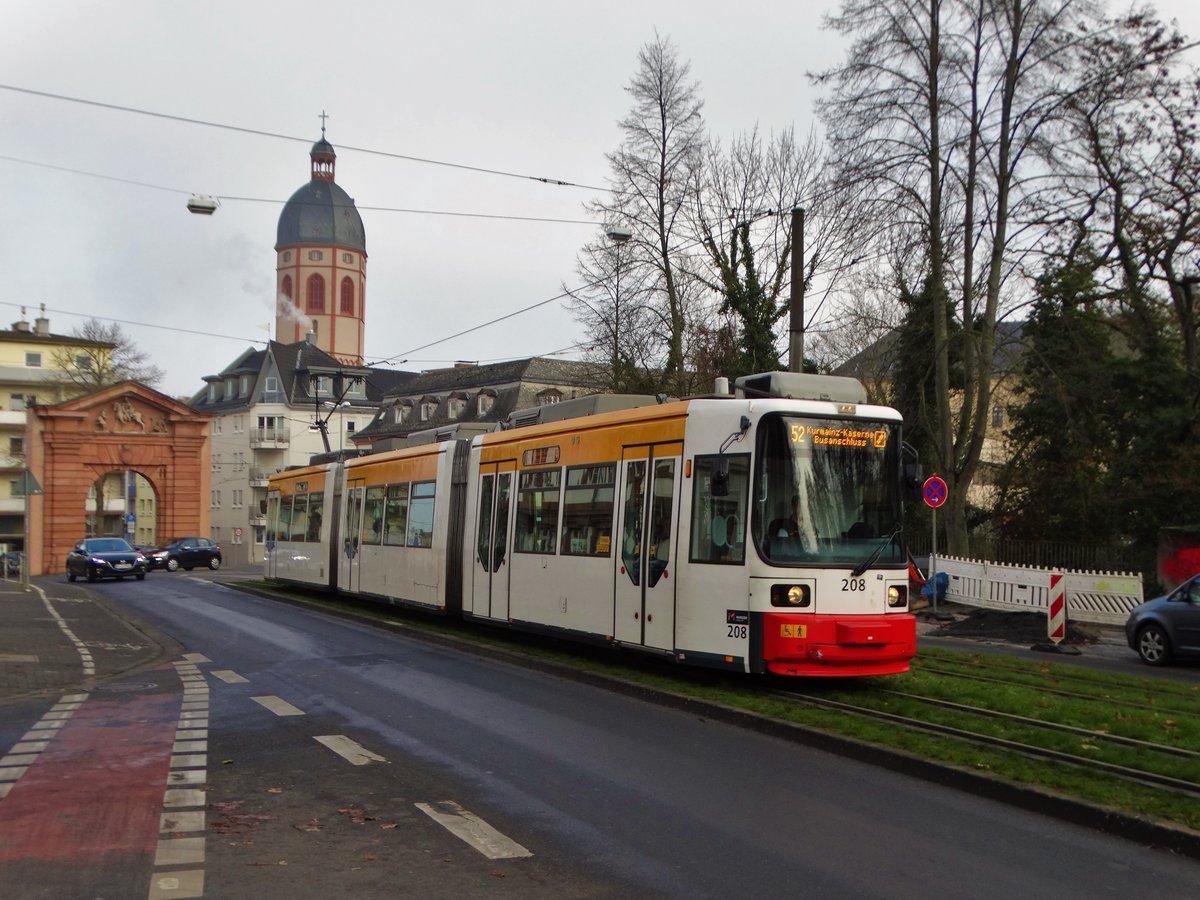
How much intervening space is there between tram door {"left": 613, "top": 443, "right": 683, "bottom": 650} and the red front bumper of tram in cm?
158

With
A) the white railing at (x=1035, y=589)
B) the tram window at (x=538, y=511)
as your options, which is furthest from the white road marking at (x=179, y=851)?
the white railing at (x=1035, y=589)

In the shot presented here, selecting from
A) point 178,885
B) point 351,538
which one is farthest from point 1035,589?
point 178,885

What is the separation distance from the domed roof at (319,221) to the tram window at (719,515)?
11236 centimetres

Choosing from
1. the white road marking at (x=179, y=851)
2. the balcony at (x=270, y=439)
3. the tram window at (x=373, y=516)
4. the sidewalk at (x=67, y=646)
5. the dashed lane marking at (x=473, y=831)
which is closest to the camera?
the white road marking at (x=179, y=851)

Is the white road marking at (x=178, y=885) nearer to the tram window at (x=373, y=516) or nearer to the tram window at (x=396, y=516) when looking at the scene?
the tram window at (x=396, y=516)

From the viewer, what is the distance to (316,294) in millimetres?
120062

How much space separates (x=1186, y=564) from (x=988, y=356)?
6664mm

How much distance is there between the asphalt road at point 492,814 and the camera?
6367 millimetres

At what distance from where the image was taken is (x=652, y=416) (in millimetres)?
14500

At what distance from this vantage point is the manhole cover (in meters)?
14.1

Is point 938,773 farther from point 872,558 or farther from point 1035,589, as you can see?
point 1035,589

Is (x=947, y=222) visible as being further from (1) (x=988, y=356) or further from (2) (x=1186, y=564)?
(2) (x=1186, y=564)

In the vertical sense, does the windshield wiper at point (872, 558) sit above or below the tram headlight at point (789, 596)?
above

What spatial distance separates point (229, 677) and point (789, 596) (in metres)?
7.01
